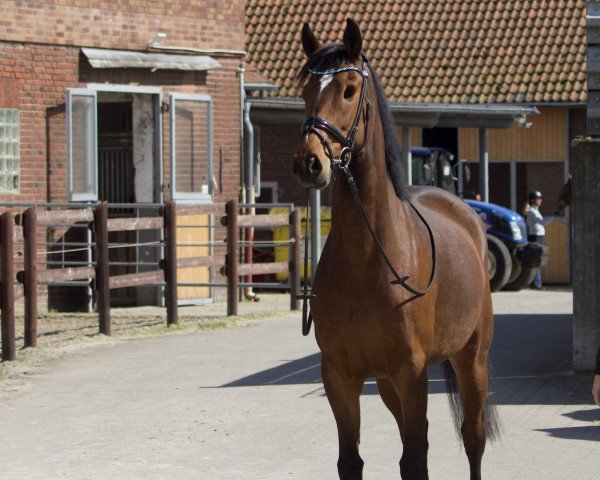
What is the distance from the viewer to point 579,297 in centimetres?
1209

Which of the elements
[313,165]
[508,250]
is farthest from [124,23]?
[313,165]

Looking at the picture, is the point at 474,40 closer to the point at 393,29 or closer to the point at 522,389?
the point at 393,29

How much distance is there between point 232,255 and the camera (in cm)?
1777

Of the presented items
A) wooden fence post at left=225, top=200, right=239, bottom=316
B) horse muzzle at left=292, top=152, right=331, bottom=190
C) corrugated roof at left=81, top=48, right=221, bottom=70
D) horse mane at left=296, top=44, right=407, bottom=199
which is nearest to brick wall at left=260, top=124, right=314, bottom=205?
corrugated roof at left=81, top=48, right=221, bottom=70

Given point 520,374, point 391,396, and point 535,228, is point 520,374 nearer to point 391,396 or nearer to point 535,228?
point 391,396

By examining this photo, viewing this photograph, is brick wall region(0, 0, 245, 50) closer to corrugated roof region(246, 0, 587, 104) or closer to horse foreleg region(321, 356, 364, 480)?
corrugated roof region(246, 0, 587, 104)

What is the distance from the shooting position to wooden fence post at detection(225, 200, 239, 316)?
696 inches

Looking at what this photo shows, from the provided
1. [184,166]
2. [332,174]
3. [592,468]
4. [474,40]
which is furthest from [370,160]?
[474,40]

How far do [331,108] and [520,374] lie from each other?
6809 mm

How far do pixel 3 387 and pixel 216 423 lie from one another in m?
2.69

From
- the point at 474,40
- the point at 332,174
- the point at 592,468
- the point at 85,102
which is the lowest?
the point at 592,468

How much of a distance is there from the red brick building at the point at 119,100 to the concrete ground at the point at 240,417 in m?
3.96

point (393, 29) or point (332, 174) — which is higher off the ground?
point (393, 29)

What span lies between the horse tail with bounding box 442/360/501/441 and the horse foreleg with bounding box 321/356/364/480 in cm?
142
